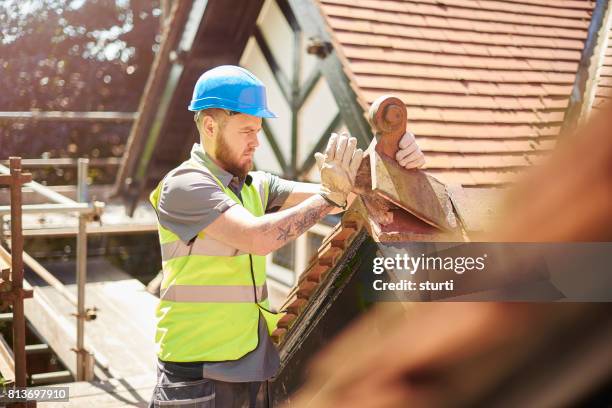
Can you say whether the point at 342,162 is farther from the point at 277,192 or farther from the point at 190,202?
the point at 277,192

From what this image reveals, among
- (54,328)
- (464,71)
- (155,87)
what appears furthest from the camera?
(155,87)

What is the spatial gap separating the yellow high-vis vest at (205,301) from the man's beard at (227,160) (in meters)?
0.08

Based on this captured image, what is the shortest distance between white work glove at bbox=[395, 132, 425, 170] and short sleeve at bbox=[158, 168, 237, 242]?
Answer: 54cm

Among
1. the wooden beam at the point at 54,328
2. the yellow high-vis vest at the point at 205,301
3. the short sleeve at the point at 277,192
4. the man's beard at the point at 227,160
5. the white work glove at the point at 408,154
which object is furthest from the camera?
the wooden beam at the point at 54,328

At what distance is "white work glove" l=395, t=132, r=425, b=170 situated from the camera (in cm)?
195

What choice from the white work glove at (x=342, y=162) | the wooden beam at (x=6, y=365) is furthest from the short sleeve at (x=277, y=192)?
the wooden beam at (x=6, y=365)

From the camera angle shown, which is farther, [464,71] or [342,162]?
[464,71]

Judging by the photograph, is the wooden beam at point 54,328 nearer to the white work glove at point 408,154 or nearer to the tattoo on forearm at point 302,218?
the tattoo on forearm at point 302,218

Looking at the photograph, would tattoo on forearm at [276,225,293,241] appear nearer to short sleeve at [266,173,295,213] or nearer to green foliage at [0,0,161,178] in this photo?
short sleeve at [266,173,295,213]

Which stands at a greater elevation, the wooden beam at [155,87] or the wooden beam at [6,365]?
the wooden beam at [155,87]

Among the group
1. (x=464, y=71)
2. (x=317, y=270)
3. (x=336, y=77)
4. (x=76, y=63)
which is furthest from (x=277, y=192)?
(x=76, y=63)

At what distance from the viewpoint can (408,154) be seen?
1.95 meters

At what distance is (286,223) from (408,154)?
17.3 inches

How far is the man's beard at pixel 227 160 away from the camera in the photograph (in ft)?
7.53
